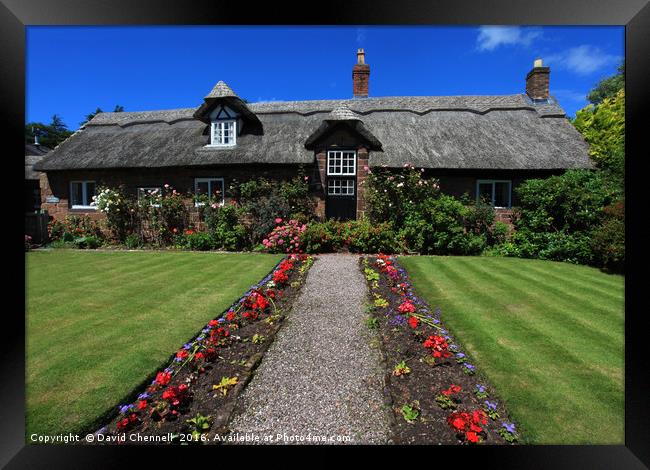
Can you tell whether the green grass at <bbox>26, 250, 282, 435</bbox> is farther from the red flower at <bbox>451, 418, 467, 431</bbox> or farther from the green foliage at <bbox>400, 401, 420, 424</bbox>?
the red flower at <bbox>451, 418, 467, 431</bbox>

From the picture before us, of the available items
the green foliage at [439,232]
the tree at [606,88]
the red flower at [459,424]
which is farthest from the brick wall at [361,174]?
the tree at [606,88]

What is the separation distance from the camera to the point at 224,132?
51.1ft

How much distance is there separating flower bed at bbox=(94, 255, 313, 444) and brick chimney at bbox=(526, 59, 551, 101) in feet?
61.9

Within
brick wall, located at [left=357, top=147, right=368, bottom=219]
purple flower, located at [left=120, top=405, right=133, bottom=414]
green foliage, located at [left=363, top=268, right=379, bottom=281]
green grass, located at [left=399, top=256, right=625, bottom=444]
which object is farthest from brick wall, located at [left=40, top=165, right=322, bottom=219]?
purple flower, located at [left=120, top=405, right=133, bottom=414]

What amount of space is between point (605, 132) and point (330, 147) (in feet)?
43.4

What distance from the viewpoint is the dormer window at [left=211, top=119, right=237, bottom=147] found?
1548 centimetres

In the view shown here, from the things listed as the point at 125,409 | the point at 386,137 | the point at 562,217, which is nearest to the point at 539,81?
the point at 386,137

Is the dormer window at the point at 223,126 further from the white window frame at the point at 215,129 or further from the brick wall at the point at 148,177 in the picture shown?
the brick wall at the point at 148,177
